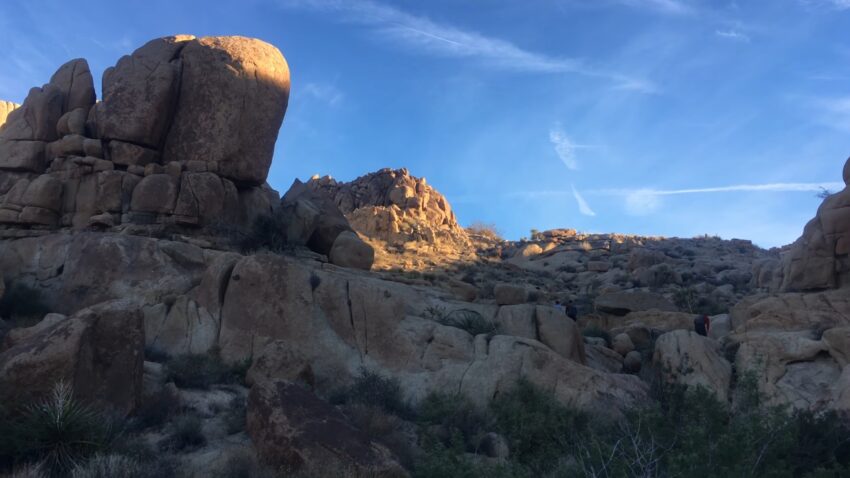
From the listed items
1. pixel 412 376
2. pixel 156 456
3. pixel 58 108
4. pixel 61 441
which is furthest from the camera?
pixel 58 108

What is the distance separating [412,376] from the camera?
15398mm

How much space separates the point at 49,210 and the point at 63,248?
11.5 ft

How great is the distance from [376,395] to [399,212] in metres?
36.6

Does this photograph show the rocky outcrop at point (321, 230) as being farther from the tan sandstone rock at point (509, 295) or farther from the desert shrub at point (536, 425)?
the desert shrub at point (536, 425)

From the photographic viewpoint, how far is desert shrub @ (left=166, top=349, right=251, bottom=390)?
1323 centimetres

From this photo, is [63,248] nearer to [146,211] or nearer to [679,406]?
[146,211]

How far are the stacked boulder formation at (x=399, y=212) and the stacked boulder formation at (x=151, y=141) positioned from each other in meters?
20.3

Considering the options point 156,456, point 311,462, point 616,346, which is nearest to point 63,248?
point 156,456

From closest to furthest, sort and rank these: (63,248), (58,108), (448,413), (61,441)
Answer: (61,441) < (448,413) < (63,248) < (58,108)

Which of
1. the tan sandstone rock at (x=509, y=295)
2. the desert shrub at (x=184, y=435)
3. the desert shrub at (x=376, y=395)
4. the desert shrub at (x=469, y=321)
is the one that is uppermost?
the tan sandstone rock at (x=509, y=295)

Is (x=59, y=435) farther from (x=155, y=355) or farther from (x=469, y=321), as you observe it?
(x=469, y=321)

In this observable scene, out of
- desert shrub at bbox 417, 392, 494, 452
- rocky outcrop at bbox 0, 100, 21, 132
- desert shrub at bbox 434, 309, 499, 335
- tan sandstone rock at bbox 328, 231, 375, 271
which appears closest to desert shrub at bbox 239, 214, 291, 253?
tan sandstone rock at bbox 328, 231, 375, 271

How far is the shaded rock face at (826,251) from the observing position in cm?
2330

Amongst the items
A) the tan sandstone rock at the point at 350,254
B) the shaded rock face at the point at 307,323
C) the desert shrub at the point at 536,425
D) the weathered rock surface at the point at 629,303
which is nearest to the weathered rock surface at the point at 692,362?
the shaded rock face at the point at 307,323
